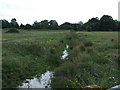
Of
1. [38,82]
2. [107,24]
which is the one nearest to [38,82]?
[38,82]

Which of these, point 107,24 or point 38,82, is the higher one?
point 107,24

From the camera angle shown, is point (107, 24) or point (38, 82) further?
point (107, 24)

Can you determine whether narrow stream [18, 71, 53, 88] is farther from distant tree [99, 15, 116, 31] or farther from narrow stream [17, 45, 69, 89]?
distant tree [99, 15, 116, 31]

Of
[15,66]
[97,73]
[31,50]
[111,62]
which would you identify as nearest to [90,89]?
[97,73]

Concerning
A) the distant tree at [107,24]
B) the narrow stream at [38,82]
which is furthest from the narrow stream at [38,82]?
the distant tree at [107,24]

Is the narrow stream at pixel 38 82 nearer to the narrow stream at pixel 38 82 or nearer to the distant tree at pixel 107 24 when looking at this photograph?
the narrow stream at pixel 38 82

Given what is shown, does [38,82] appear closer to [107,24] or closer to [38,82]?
[38,82]

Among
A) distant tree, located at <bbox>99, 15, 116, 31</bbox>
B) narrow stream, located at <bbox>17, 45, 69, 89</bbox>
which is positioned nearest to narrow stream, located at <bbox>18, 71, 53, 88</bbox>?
narrow stream, located at <bbox>17, 45, 69, 89</bbox>

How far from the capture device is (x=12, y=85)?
27.9 feet

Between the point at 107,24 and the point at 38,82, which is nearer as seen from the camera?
the point at 38,82

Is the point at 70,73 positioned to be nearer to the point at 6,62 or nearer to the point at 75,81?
the point at 75,81

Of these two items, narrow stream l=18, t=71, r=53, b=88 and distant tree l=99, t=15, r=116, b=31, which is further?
distant tree l=99, t=15, r=116, b=31

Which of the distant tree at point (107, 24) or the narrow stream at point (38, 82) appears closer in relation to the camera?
the narrow stream at point (38, 82)

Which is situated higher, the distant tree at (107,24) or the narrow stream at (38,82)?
the distant tree at (107,24)
